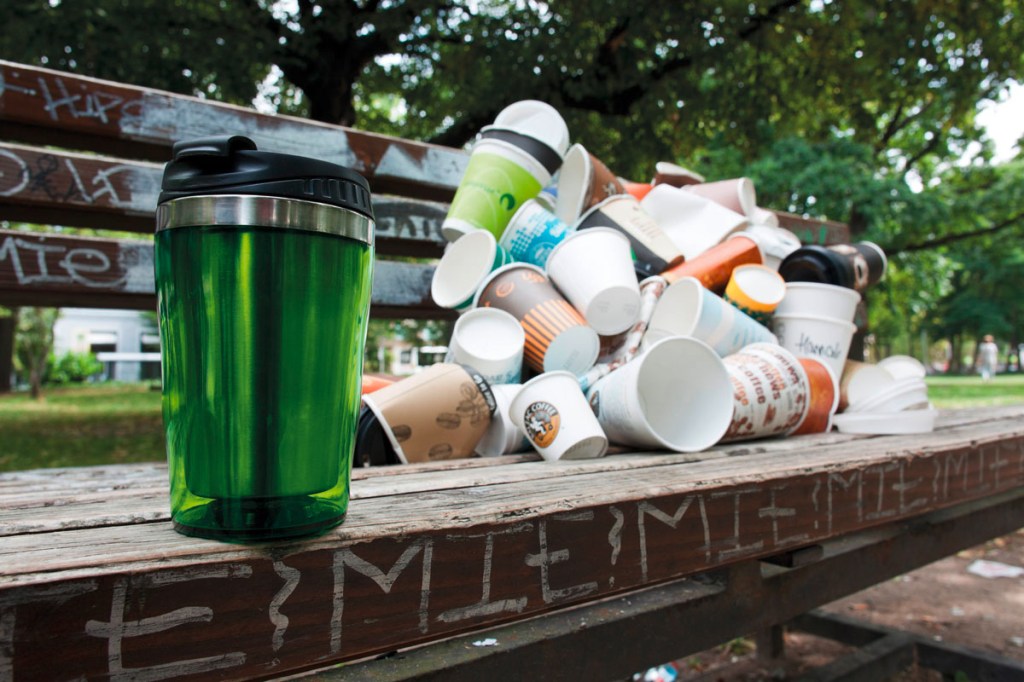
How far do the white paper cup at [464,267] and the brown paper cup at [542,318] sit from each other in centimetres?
8

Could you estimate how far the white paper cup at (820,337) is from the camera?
6.95ft

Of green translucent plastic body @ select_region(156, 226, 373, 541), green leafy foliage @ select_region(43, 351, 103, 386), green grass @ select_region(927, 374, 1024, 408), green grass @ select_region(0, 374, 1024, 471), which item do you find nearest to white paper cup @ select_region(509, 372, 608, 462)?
green translucent plastic body @ select_region(156, 226, 373, 541)

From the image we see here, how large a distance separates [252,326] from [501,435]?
3.28ft

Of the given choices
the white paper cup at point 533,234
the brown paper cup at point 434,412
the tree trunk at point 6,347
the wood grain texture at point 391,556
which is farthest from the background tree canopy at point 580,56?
the tree trunk at point 6,347

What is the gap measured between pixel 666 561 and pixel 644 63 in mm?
6840

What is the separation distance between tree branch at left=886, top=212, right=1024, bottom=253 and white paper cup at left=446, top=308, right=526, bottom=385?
11010mm

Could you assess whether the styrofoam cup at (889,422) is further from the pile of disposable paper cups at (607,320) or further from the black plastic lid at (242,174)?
the black plastic lid at (242,174)

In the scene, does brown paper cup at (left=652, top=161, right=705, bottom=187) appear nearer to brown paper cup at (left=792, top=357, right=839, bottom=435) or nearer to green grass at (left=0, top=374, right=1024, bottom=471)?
brown paper cup at (left=792, top=357, right=839, bottom=435)

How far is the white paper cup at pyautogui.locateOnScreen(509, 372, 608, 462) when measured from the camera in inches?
55.2

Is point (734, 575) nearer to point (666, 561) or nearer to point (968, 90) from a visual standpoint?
point (666, 561)

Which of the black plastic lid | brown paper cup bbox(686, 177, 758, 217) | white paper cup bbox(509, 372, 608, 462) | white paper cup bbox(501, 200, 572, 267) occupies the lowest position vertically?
white paper cup bbox(509, 372, 608, 462)

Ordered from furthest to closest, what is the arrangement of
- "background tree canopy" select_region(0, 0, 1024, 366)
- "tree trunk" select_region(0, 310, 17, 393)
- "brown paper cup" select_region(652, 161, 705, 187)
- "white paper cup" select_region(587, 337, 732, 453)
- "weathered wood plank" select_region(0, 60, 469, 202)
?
"tree trunk" select_region(0, 310, 17, 393) < "background tree canopy" select_region(0, 0, 1024, 366) < "brown paper cup" select_region(652, 161, 705, 187) < "weathered wood plank" select_region(0, 60, 469, 202) < "white paper cup" select_region(587, 337, 732, 453)

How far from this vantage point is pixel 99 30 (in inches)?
207

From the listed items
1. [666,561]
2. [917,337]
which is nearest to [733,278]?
[666,561]
